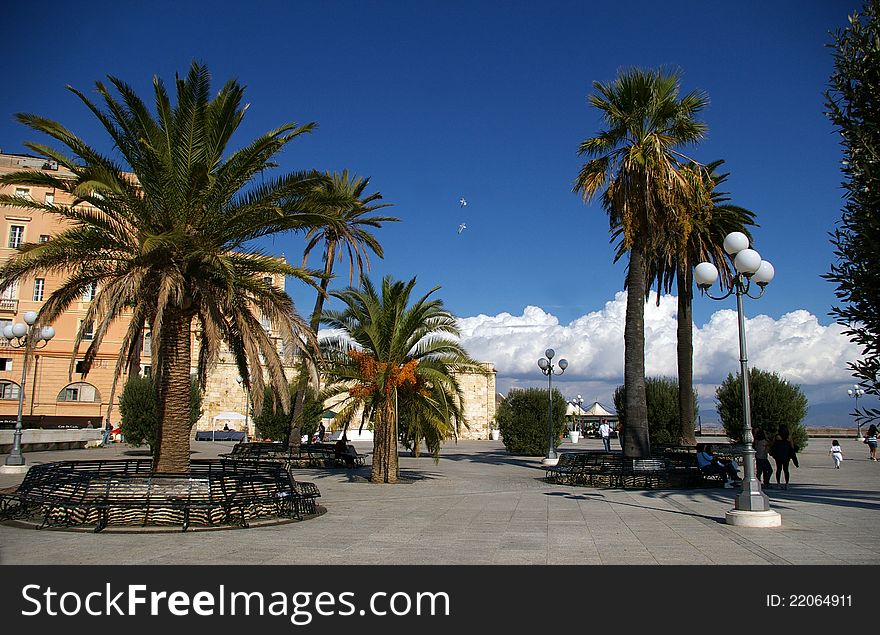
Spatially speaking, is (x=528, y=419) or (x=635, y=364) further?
(x=528, y=419)

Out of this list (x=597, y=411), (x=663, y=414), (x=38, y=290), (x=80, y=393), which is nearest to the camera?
(x=663, y=414)

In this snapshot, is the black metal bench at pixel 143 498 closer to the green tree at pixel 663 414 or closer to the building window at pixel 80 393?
the green tree at pixel 663 414

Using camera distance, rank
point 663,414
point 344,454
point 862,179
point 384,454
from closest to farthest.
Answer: point 862,179 → point 384,454 → point 344,454 → point 663,414

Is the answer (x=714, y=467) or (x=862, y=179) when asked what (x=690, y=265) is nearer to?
(x=714, y=467)

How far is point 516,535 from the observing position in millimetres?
9867

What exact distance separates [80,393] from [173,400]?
41887 mm

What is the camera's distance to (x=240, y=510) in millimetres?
10664

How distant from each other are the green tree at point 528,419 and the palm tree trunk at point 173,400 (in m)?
22.0

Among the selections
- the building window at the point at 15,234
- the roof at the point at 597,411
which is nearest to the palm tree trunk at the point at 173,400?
the building window at the point at 15,234

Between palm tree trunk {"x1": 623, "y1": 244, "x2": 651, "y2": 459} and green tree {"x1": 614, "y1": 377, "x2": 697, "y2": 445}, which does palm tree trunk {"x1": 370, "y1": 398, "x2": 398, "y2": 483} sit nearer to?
palm tree trunk {"x1": 623, "y1": 244, "x2": 651, "y2": 459}

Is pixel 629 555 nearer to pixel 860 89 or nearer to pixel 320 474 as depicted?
pixel 860 89

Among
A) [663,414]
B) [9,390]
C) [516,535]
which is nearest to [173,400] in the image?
[516,535]

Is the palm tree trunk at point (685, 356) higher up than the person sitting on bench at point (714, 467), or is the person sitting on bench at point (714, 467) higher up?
the palm tree trunk at point (685, 356)

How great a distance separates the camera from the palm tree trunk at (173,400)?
12.0 metres
